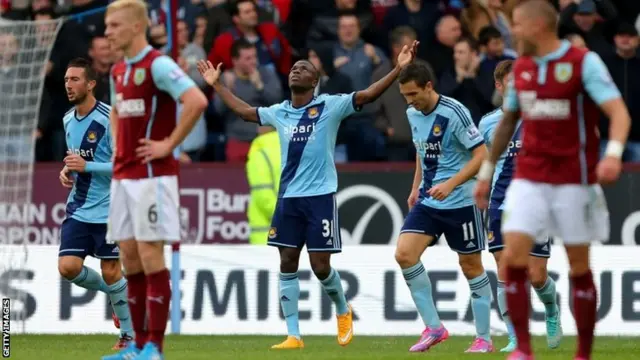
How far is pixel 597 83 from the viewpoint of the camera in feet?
27.8

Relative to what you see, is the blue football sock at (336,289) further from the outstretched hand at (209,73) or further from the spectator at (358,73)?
the spectator at (358,73)

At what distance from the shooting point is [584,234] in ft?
28.3

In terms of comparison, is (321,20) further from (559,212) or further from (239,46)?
(559,212)

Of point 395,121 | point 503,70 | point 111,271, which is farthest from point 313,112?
point 395,121

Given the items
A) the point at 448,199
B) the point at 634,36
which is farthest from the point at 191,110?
the point at 634,36

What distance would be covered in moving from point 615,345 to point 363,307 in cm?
337

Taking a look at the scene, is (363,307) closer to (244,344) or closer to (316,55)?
(244,344)

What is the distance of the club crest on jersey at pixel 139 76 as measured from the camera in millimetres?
9289

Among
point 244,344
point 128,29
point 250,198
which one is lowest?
point 244,344

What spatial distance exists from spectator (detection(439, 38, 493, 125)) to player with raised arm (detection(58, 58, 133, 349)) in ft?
18.9

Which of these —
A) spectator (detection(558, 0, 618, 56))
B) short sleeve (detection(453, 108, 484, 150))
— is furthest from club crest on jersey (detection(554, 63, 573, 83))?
spectator (detection(558, 0, 618, 56))


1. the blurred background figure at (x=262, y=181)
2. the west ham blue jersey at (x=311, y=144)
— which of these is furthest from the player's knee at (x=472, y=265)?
the blurred background figure at (x=262, y=181)

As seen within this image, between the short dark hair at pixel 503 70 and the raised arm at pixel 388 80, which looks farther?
the short dark hair at pixel 503 70

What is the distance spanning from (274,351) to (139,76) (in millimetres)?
3472
